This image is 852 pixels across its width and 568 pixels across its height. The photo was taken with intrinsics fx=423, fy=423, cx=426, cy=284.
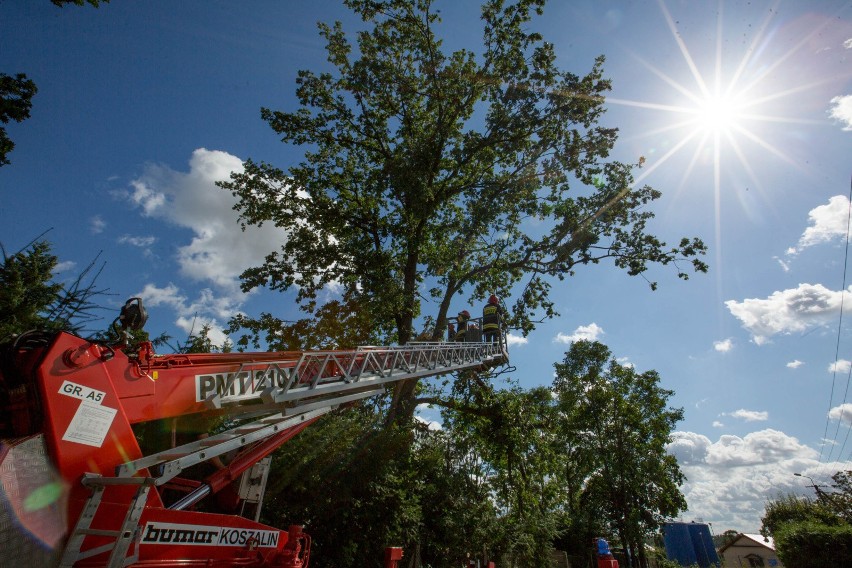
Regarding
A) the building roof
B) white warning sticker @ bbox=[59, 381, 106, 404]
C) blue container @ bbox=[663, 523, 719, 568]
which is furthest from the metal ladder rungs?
the building roof

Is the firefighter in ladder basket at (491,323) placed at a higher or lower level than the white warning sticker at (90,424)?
higher

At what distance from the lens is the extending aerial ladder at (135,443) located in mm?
3754

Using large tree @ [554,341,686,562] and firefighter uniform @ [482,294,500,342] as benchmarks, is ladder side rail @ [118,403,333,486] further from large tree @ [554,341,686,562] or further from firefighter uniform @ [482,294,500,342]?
large tree @ [554,341,686,562]

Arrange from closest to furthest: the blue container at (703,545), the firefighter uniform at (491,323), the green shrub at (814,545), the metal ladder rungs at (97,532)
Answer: the metal ladder rungs at (97,532) < the firefighter uniform at (491,323) < the green shrub at (814,545) < the blue container at (703,545)

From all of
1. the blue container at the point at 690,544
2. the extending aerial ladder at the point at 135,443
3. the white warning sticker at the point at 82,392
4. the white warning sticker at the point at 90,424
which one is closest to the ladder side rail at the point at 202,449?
the extending aerial ladder at the point at 135,443

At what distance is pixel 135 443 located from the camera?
4297 millimetres

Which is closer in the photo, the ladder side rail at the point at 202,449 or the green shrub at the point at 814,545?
the ladder side rail at the point at 202,449

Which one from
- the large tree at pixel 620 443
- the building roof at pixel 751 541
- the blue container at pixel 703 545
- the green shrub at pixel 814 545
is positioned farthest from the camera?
the building roof at pixel 751 541

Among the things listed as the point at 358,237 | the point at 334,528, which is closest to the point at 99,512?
the point at 334,528

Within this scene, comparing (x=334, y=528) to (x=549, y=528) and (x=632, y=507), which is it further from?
(x=632, y=507)

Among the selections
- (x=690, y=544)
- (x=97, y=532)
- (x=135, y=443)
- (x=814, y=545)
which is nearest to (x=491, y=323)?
(x=135, y=443)

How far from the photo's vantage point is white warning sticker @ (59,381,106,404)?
3932 millimetres

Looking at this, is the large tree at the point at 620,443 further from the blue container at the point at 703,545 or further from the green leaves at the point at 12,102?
the green leaves at the point at 12,102

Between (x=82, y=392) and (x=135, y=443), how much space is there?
723 mm
